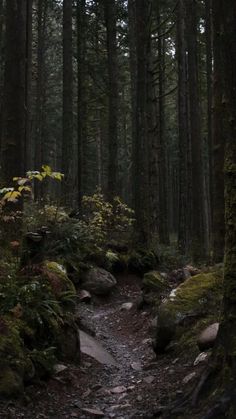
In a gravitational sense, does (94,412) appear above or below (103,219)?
below

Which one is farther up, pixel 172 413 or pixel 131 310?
pixel 172 413

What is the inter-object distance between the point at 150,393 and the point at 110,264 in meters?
7.17

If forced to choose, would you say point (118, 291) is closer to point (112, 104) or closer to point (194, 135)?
point (194, 135)

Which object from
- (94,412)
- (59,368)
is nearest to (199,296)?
(59,368)

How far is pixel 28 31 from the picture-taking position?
17078mm

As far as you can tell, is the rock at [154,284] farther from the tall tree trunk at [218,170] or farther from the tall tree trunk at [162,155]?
the tall tree trunk at [162,155]

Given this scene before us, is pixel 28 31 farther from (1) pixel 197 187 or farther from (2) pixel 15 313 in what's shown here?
(2) pixel 15 313

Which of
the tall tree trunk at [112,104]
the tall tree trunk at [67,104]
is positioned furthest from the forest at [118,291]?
the tall tree trunk at [112,104]

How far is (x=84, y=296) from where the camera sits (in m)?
10.5

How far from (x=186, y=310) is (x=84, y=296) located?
422 cm

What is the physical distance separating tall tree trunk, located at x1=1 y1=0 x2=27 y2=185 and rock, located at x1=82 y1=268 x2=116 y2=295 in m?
2.87

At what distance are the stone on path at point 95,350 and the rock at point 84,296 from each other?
2935 millimetres

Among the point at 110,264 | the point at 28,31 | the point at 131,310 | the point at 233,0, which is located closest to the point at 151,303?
the point at 131,310

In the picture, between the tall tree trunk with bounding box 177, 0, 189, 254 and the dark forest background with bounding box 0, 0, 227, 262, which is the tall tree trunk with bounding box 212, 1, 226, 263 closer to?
the dark forest background with bounding box 0, 0, 227, 262
